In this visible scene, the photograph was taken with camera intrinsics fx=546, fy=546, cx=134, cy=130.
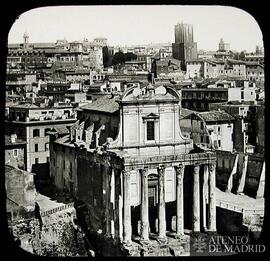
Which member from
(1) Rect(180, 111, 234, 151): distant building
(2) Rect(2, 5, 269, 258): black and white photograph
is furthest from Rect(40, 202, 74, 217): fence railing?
(1) Rect(180, 111, 234, 151): distant building

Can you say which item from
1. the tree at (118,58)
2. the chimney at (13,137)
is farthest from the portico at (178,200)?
the tree at (118,58)

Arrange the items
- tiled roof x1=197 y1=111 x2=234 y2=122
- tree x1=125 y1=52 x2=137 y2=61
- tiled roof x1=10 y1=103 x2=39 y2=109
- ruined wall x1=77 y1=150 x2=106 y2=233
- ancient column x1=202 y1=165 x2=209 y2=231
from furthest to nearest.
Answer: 1. tree x1=125 y1=52 x2=137 y2=61
2. tiled roof x1=197 y1=111 x2=234 y2=122
3. tiled roof x1=10 y1=103 x2=39 y2=109
4. ancient column x1=202 y1=165 x2=209 y2=231
5. ruined wall x1=77 y1=150 x2=106 y2=233

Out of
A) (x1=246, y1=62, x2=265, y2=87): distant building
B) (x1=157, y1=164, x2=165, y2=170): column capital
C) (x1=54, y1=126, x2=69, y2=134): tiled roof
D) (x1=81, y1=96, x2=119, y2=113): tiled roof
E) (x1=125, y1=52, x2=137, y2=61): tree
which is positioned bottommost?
(x1=157, y1=164, x2=165, y2=170): column capital

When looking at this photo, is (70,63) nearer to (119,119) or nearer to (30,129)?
(30,129)

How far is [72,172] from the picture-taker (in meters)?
23.4

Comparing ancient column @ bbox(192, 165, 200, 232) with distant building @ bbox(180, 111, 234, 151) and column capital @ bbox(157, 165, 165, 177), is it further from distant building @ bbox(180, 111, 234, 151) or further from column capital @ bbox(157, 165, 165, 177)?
distant building @ bbox(180, 111, 234, 151)

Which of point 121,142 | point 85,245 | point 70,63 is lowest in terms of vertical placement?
point 85,245

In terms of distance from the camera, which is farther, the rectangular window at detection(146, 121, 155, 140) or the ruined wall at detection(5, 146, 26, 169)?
the ruined wall at detection(5, 146, 26, 169)

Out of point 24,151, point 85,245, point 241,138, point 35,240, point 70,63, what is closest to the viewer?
point 35,240

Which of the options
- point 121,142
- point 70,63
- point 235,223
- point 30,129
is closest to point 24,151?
point 30,129

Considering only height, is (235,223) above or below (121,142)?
below

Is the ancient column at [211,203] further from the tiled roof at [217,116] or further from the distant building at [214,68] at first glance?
the distant building at [214,68]

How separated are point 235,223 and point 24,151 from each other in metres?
10.7

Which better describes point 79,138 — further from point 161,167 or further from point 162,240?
point 162,240
